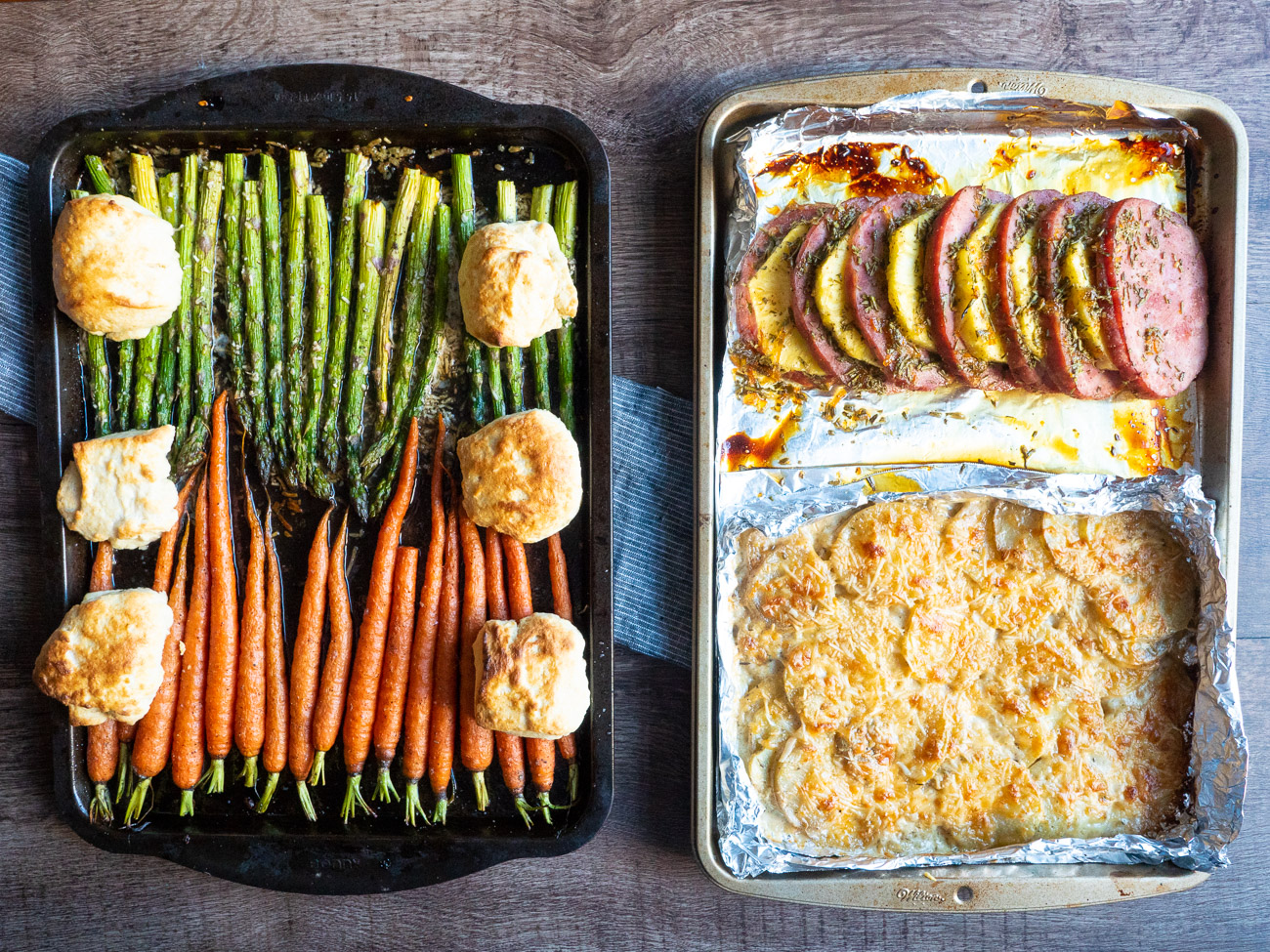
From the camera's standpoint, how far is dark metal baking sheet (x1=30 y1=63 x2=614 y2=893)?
3529 mm

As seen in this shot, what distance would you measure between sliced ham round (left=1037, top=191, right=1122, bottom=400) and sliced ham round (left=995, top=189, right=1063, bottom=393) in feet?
0.12

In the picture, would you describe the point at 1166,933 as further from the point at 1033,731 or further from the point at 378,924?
the point at 378,924

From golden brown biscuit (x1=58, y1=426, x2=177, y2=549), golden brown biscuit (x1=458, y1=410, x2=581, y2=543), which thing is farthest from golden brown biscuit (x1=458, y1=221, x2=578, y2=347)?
golden brown biscuit (x1=58, y1=426, x2=177, y2=549)

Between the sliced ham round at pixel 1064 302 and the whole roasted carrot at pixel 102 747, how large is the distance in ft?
14.8

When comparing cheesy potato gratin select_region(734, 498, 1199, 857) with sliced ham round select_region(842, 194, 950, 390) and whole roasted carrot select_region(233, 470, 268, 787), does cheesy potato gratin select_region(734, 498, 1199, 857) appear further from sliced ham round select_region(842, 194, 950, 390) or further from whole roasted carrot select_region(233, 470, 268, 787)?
whole roasted carrot select_region(233, 470, 268, 787)

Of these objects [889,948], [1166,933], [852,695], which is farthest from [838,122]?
[1166,933]

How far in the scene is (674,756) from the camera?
12.8 ft

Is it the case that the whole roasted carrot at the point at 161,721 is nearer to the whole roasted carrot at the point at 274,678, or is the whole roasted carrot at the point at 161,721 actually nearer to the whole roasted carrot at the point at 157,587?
the whole roasted carrot at the point at 157,587

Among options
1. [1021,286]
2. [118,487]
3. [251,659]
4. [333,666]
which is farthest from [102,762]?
[1021,286]

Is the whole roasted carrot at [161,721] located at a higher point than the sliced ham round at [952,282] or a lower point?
lower

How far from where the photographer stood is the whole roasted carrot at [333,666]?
3.70 meters

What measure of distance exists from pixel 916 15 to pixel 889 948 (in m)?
4.88

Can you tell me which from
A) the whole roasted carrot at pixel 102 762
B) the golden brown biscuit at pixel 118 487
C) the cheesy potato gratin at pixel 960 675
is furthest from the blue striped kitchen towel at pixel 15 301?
the cheesy potato gratin at pixel 960 675

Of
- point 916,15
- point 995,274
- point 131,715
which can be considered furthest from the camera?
point 916,15
